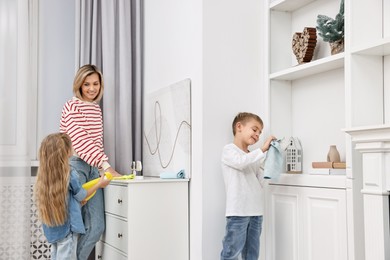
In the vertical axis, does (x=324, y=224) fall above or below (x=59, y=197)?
below

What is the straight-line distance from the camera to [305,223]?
7.39 ft

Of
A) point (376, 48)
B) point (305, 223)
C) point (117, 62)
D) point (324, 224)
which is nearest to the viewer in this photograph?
point (376, 48)

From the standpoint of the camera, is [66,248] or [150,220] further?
[150,220]

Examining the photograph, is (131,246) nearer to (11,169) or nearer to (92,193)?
(92,193)

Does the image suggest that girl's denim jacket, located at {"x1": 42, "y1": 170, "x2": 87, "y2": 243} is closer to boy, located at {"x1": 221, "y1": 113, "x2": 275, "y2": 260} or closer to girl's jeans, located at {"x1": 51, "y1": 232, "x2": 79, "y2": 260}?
girl's jeans, located at {"x1": 51, "y1": 232, "x2": 79, "y2": 260}

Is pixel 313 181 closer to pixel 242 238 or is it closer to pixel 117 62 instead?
pixel 242 238

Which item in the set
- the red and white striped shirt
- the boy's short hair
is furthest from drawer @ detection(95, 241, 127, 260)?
the boy's short hair

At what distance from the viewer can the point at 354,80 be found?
6.59 feet

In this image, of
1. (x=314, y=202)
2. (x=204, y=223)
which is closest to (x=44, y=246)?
(x=204, y=223)

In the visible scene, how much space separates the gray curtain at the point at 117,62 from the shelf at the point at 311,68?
103cm

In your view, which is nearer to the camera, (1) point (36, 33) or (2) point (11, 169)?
(2) point (11, 169)

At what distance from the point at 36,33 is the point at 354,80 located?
2126mm

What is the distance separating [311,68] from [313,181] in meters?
0.51

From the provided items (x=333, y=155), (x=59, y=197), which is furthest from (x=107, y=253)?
(x=333, y=155)
